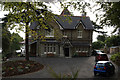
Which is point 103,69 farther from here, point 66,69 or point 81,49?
point 81,49

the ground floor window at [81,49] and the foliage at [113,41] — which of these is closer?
the ground floor window at [81,49]

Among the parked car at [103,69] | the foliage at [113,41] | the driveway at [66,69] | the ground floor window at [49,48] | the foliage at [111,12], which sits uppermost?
the foliage at [111,12]

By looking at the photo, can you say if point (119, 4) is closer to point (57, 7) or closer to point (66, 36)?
point (57, 7)

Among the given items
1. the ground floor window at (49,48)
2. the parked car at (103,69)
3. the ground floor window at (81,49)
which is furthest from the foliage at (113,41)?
the parked car at (103,69)

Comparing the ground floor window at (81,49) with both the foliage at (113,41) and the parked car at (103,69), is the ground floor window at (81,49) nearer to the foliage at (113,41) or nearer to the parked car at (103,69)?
the foliage at (113,41)

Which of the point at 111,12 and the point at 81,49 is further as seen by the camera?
the point at 81,49

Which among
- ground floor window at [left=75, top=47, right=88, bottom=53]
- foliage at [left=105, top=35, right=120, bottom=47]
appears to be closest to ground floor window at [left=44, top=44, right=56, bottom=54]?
ground floor window at [left=75, top=47, right=88, bottom=53]

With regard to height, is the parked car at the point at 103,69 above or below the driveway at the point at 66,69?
above

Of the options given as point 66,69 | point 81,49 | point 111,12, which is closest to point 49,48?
point 81,49

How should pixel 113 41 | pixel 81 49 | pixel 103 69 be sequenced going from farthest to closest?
1. pixel 113 41
2. pixel 81 49
3. pixel 103 69

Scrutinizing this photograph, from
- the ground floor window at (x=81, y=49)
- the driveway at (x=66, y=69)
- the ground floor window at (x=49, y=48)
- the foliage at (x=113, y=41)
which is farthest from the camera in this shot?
the foliage at (x=113, y=41)

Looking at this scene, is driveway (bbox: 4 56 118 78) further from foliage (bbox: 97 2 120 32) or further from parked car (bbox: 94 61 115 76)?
foliage (bbox: 97 2 120 32)

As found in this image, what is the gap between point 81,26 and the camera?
25.7 meters

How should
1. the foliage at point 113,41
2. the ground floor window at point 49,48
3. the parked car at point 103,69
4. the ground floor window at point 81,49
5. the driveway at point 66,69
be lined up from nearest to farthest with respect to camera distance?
1. the parked car at point 103,69
2. the driveway at point 66,69
3. the ground floor window at point 49,48
4. the ground floor window at point 81,49
5. the foliage at point 113,41
